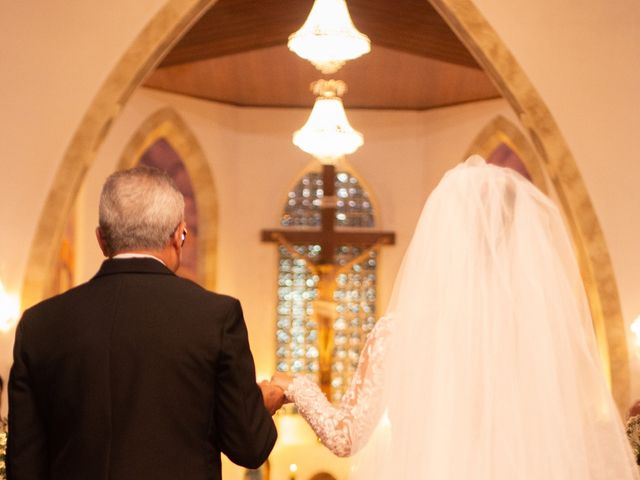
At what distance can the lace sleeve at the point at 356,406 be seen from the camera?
10.5 ft

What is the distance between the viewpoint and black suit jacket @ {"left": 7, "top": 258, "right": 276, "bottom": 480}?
7.74 feet

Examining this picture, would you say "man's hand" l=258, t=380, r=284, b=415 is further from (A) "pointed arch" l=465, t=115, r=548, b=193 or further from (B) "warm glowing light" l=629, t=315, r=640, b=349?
(A) "pointed arch" l=465, t=115, r=548, b=193

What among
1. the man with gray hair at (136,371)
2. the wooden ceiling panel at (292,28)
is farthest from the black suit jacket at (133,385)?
the wooden ceiling panel at (292,28)

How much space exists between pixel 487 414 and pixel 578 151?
462 cm

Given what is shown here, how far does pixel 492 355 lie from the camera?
2.91m

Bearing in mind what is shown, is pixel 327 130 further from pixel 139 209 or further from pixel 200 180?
pixel 200 180

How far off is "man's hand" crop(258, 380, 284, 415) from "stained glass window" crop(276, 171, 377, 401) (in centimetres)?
1054

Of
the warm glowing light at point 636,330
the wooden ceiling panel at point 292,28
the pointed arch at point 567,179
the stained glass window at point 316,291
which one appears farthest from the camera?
the stained glass window at point 316,291

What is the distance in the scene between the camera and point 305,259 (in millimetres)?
13633

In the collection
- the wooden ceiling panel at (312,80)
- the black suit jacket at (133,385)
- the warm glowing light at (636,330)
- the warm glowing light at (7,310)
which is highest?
the wooden ceiling panel at (312,80)

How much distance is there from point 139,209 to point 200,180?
11161 mm

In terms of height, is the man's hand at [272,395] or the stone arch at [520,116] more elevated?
the stone arch at [520,116]

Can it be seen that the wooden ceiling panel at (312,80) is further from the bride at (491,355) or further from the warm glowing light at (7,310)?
the bride at (491,355)

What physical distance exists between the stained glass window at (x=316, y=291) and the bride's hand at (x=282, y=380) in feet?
34.2
